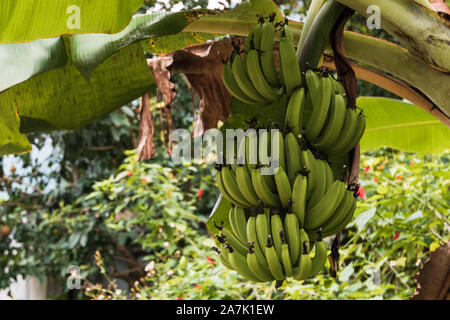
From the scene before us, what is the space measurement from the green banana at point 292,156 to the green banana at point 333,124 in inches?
2.3

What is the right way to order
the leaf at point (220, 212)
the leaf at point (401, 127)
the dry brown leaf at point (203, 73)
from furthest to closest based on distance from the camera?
the leaf at point (401, 127) → the dry brown leaf at point (203, 73) → the leaf at point (220, 212)

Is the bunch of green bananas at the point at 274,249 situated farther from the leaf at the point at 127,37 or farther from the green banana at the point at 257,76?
the leaf at the point at 127,37

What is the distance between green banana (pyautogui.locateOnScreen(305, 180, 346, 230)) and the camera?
681 millimetres

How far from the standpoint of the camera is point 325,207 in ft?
2.24

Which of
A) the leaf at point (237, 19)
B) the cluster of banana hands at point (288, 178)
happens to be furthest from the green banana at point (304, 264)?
the leaf at point (237, 19)

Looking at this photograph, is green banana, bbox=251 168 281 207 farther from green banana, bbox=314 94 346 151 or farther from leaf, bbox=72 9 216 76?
leaf, bbox=72 9 216 76

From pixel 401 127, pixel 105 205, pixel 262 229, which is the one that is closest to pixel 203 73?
pixel 262 229

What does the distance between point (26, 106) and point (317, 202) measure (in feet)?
2.04

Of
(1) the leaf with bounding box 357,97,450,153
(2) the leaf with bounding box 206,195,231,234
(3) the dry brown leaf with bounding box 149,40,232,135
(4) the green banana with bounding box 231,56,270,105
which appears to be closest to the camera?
(4) the green banana with bounding box 231,56,270,105

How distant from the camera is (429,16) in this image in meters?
0.71

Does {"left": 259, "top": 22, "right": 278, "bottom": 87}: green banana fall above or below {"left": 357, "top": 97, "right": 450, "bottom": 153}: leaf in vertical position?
above

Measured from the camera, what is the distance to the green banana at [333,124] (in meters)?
0.71

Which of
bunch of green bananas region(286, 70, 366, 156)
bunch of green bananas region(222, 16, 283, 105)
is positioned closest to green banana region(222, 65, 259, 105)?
bunch of green bananas region(222, 16, 283, 105)
